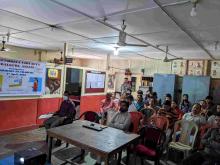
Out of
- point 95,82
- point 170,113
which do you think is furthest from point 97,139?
point 95,82

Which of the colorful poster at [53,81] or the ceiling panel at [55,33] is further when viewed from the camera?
the colorful poster at [53,81]

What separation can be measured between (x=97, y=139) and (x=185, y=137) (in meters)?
1.91

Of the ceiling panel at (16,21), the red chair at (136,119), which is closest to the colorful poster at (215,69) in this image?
the red chair at (136,119)

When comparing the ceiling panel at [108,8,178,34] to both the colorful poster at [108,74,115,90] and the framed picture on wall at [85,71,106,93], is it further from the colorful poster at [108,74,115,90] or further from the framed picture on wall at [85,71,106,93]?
the colorful poster at [108,74,115,90]

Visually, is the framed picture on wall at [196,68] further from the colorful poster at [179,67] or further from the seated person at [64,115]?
the seated person at [64,115]

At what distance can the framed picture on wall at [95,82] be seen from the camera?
6.58m

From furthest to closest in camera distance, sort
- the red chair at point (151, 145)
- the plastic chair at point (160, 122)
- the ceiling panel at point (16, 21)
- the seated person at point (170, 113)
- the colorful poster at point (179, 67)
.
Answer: the colorful poster at point (179, 67) → the seated person at point (170, 113) → the plastic chair at point (160, 122) → the ceiling panel at point (16, 21) → the red chair at point (151, 145)

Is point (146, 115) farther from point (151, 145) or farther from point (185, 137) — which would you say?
point (151, 145)

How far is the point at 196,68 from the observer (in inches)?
310

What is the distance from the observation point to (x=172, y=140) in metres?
3.91

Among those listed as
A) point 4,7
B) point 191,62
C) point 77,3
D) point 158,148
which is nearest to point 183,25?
point 77,3

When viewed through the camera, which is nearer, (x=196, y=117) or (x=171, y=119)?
(x=196, y=117)

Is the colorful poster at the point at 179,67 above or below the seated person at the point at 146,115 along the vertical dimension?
above

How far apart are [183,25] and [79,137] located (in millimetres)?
2525
